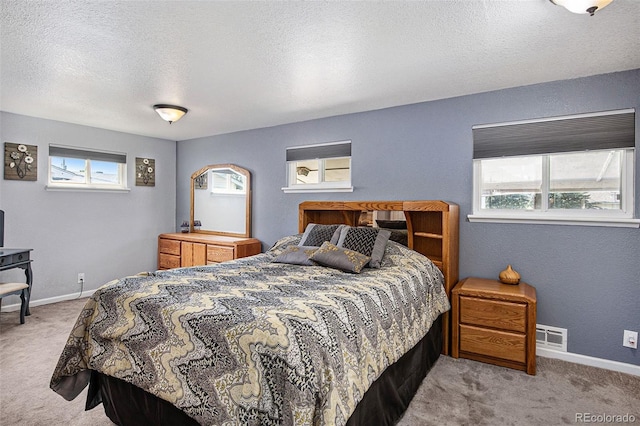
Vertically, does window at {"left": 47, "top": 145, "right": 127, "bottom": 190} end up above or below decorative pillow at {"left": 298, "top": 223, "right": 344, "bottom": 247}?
above

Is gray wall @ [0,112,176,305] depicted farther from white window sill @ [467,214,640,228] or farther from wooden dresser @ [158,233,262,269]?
white window sill @ [467,214,640,228]

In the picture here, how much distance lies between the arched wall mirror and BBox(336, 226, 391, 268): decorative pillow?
211cm

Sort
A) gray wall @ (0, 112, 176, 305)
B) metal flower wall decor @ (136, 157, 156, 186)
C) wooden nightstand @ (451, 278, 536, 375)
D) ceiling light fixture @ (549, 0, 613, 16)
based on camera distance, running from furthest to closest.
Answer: metal flower wall decor @ (136, 157, 156, 186), gray wall @ (0, 112, 176, 305), wooden nightstand @ (451, 278, 536, 375), ceiling light fixture @ (549, 0, 613, 16)

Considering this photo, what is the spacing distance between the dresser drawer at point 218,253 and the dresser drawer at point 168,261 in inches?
31.5

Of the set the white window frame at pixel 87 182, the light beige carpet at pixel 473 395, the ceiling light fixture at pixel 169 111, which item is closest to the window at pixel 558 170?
the light beige carpet at pixel 473 395

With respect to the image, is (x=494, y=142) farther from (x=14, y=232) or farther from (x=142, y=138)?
(x=14, y=232)

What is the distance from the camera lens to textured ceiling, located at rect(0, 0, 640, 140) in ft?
6.47

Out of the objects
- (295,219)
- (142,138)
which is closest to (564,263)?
(295,219)

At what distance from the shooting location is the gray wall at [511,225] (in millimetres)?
2816

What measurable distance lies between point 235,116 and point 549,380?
4024 mm

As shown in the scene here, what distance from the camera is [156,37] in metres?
2.28

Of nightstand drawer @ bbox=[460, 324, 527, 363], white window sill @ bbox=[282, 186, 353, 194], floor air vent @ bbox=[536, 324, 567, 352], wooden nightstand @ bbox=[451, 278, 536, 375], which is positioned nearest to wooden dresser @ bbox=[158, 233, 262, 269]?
white window sill @ bbox=[282, 186, 353, 194]

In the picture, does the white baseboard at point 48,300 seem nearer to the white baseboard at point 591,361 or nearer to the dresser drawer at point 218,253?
the dresser drawer at point 218,253

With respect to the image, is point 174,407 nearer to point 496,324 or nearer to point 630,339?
point 496,324
